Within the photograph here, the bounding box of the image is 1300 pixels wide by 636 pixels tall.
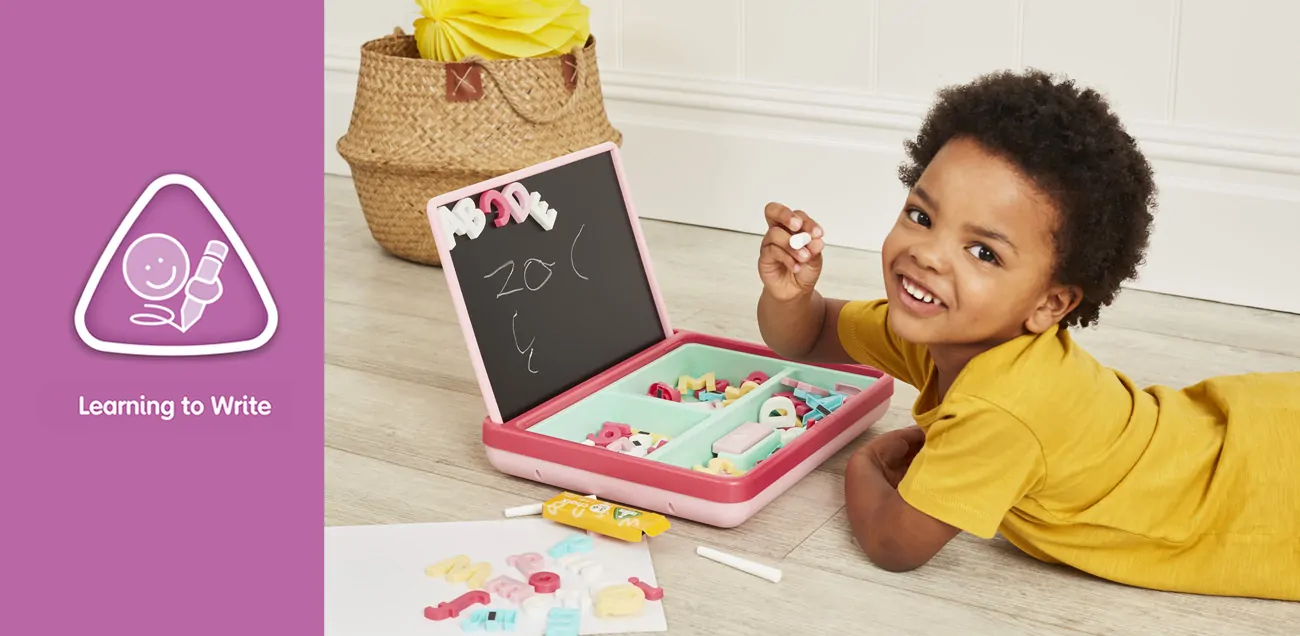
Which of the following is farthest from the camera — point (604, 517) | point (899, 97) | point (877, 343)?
point (899, 97)

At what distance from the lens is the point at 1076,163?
99cm

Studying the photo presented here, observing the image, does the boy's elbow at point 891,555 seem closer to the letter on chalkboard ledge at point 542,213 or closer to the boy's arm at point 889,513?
the boy's arm at point 889,513

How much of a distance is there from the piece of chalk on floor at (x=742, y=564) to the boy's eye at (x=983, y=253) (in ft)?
0.95

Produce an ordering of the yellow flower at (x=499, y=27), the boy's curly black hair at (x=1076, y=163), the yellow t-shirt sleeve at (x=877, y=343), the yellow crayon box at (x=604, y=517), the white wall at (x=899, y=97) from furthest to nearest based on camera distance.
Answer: the yellow flower at (x=499, y=27)
the white wall at (x=899, y=97)
the yellow t-shirt sleeve at (x=877, y=343)
the yellow crayon box at (x=604, y=517)
the boy's curly black hair at (x=1076, y=163)

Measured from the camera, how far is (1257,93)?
167 centimetres

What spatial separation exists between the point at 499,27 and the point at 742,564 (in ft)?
3.12

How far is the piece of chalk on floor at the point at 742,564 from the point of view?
1.07 meters

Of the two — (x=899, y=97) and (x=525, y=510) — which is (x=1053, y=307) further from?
(x=899, y=97)

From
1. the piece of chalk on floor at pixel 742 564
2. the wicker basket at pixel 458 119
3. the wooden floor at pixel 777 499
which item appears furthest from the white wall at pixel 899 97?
the piece of chalk on floor at pixel 742 564

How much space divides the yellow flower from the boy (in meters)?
0.84

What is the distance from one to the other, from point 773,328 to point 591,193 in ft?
0.85
